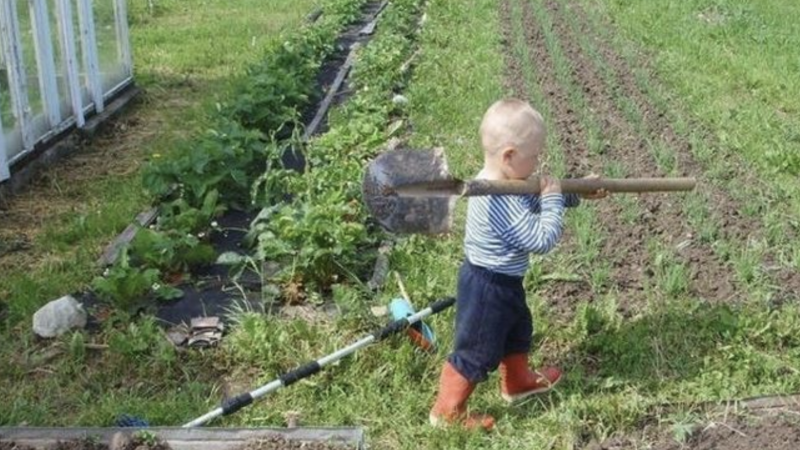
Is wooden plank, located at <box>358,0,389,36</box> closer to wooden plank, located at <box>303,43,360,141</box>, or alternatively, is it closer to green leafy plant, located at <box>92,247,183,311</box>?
wooden plank, located at <box>303,43,360,141</box>

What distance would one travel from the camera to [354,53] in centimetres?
1105

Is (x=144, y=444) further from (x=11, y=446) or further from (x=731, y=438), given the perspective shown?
(x=731, y=438)

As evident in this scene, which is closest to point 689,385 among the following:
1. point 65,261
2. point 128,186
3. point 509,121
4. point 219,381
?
point 509,121

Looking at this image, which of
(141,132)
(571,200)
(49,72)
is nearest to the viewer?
(571,200)

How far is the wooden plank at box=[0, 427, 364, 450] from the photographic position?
132 inches

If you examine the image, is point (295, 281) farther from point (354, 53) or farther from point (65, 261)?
point (354, 53)

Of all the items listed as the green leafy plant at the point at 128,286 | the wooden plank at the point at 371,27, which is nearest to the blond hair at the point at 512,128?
the green leafy plant at the point at 128,286

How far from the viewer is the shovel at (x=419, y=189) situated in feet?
12.5

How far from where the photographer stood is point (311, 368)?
4164 millimetres

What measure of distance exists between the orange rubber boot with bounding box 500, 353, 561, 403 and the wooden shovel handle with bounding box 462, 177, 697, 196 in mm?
742

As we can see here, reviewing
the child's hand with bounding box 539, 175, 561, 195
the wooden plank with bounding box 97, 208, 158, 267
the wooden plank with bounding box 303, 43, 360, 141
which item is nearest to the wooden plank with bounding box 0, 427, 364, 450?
the child's hand with bounding box 539, 175, 561, 195

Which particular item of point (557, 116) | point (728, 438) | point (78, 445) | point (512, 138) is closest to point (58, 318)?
point (78, 445)

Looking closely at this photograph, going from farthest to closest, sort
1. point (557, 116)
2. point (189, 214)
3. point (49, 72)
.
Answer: point (557, 116) → point (49, 72) → point (189, 214)

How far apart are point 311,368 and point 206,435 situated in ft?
2.78
